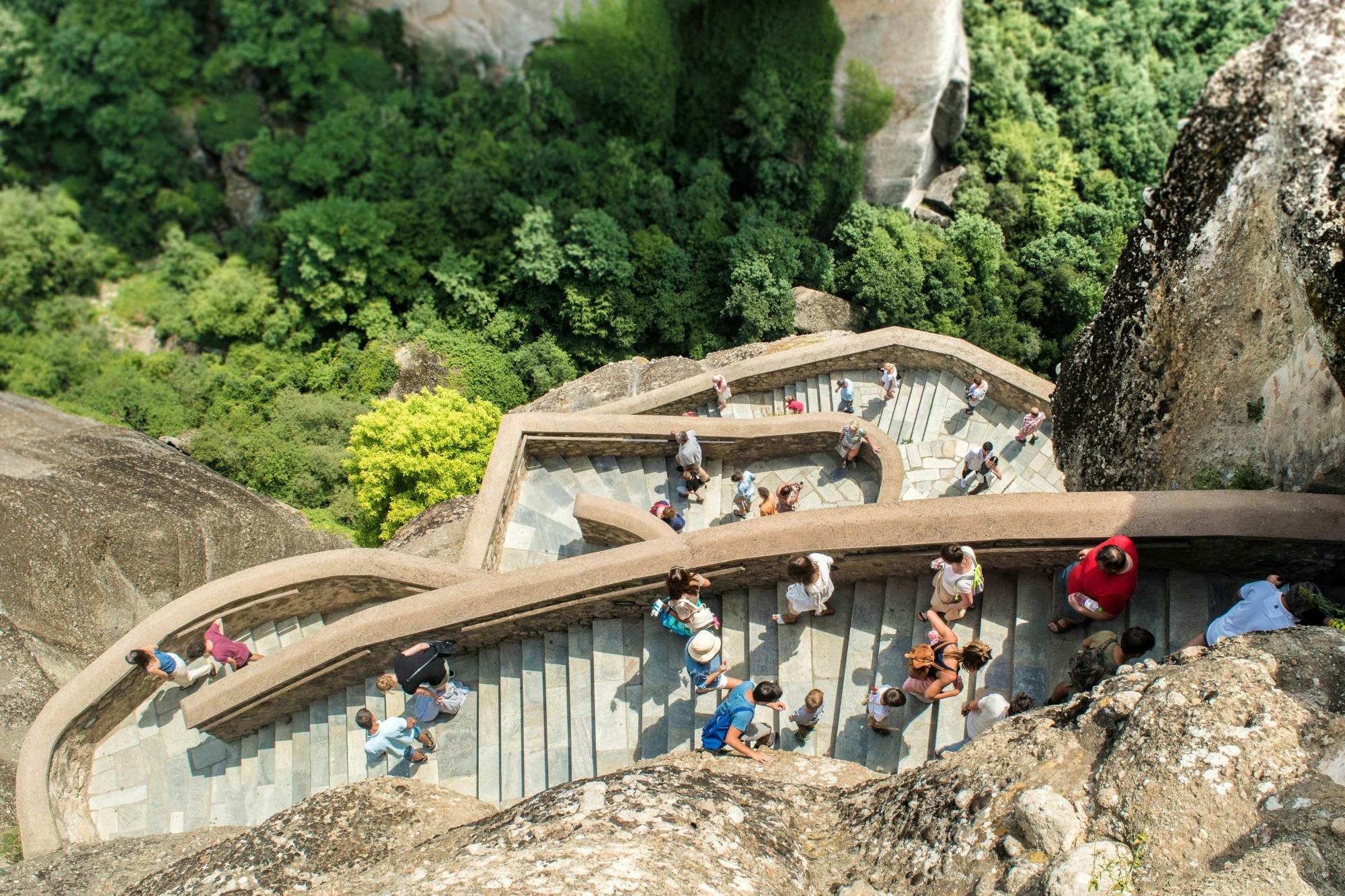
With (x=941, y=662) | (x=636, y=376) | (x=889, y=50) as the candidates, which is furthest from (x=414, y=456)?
(x=889, y=50)

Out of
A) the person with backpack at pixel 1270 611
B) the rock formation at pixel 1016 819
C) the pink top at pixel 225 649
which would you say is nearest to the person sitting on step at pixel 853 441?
the person with backpack at pixel 1270 611

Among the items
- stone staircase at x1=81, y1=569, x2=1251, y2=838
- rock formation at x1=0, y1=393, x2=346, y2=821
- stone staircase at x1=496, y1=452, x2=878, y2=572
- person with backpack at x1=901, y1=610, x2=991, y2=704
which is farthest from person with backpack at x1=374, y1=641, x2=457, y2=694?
rock formation at x1=0, y1=393, x2=346, y2=821

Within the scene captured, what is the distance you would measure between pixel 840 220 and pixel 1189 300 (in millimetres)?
18431

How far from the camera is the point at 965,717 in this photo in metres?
8.54

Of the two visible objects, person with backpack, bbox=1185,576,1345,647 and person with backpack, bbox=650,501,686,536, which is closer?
person with backpack, bbox=1185,576,1345,647

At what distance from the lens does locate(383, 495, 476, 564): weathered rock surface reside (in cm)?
1458

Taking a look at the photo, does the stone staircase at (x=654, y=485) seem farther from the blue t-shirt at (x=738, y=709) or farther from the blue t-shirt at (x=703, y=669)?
the blue t-shirt at (x=738, y=709)

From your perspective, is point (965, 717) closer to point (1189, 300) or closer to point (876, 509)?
point (876, 509)

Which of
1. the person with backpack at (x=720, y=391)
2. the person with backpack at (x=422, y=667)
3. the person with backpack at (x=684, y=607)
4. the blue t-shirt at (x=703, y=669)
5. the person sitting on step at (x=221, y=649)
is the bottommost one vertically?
the person sitting on step at (x=221, y=649)

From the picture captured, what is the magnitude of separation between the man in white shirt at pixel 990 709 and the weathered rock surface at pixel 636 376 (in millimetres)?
11902

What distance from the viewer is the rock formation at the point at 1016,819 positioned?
5535 millimetres

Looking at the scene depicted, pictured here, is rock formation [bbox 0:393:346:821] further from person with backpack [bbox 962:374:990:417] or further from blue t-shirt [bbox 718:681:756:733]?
person with backpack [bbox 962:374:990:417]

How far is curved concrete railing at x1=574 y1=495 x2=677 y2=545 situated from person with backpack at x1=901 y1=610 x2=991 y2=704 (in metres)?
3.82

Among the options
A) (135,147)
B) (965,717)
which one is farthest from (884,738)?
(135,147)
